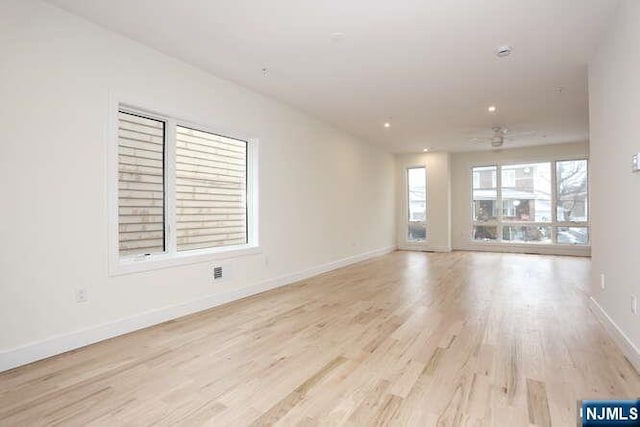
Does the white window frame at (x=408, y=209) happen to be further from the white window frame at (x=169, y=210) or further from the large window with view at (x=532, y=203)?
the white window frame at (x=169, y=210)

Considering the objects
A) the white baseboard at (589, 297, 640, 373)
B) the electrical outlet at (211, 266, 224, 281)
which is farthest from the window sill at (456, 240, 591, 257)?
the electrical outlet at (211, 266, 224, 281)

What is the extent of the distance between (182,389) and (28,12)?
117 inches

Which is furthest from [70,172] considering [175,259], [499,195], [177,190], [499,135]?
[499,195]

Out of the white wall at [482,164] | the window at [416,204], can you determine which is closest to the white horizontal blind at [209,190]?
the window at [416,204]

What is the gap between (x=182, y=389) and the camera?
7.02ft

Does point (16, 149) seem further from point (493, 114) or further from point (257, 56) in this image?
point (493, 114)

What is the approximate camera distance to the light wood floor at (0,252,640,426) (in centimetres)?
188

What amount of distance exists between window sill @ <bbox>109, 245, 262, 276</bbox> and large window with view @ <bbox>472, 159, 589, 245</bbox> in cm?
723

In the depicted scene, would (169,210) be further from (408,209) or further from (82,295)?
(408,209)

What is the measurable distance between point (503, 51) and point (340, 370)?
132 inches

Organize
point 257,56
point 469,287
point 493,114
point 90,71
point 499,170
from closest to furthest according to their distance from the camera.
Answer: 1. point 90,71
2. point 257,56
3. point 469,287
4. point 493,114
5. point 499,170

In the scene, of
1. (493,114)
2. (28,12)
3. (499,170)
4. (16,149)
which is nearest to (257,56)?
(28,12)

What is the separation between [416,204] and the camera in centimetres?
984

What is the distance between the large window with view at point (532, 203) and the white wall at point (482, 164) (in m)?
0.17
